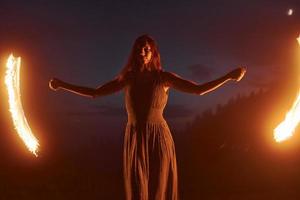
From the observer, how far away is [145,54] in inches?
204

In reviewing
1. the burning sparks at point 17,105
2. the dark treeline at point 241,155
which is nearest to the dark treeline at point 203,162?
the dark treeline at point 241,155

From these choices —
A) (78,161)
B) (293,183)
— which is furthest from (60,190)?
(293,183)

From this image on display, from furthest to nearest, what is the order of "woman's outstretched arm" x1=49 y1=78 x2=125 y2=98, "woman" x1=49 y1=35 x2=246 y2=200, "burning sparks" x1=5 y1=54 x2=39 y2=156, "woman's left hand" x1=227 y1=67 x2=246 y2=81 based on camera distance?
"burning sparks" x1=5 y1=54 x2=39 y2=156 < "woman's outstretched arm" x1=49 y1=78 x2=125 y2=98 < "woman" x1=49 y1=35 x2=246 y2=200 < "woman's left hand" x1=227 y1=67 x2=246 y2=81

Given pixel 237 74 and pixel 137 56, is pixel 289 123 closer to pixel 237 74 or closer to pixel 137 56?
pixel 237 74

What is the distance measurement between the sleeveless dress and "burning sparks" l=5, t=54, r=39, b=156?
1.04 metres

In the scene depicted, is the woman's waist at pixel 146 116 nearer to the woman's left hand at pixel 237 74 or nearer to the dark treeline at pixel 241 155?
the woman's left hand at pixel 237 74

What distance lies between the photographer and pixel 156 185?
5160 millimetres

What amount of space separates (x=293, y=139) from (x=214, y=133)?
108cm

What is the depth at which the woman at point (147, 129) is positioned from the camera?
5145 mm

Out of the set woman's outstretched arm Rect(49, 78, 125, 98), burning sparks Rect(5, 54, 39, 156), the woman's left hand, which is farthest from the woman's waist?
burning sparks Rect(5, 54, 39, 156)

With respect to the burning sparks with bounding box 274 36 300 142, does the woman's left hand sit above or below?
above

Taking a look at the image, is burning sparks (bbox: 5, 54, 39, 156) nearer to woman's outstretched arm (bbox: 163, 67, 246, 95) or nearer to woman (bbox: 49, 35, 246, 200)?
woman (bbox: 49, 35, 246, 200)

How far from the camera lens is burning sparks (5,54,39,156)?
5395mm

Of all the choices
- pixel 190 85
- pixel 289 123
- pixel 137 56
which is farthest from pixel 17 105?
pixel 289 123
